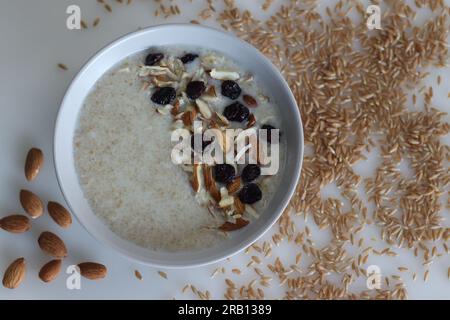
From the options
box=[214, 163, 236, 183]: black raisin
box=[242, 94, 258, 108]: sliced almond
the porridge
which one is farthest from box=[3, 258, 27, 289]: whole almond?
box=[242, 94, 258, 108]: sliced almond

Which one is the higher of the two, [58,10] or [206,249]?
[58,10]

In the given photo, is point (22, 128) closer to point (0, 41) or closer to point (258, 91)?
point (0, 41)

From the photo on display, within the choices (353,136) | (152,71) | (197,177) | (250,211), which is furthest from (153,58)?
(353,136)

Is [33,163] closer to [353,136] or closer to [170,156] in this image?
[170,156]

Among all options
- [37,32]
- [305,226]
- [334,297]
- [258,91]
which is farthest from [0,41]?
[334,297]

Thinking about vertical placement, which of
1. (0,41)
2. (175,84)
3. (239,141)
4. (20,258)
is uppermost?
(0,41)

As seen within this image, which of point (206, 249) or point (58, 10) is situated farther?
point (58, 10)
